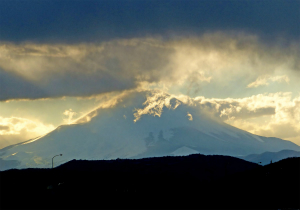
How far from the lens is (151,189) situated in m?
104

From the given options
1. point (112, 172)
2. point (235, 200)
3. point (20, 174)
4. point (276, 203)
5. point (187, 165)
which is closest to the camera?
point (276, 203)

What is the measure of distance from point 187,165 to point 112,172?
110 ft

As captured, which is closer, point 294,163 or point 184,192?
point 294,163

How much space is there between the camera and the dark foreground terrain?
82.4 meters

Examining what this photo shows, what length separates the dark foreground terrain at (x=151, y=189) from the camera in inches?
3246

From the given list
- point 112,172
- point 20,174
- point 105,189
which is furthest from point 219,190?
point 20,174

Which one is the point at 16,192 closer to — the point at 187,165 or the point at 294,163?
the point at 187,165

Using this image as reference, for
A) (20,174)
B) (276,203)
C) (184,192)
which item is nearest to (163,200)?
(184,192)

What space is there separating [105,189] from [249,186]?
42286 millimetres

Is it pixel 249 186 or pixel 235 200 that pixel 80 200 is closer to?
pixel 235 200

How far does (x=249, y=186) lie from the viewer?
91250 millimetres

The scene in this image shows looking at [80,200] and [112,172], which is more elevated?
[112,172]

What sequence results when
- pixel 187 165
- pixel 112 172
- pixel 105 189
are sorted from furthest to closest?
pixel 187 165, pixel 112 172, pixel 105 189

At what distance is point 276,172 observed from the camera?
93438 millimetres
